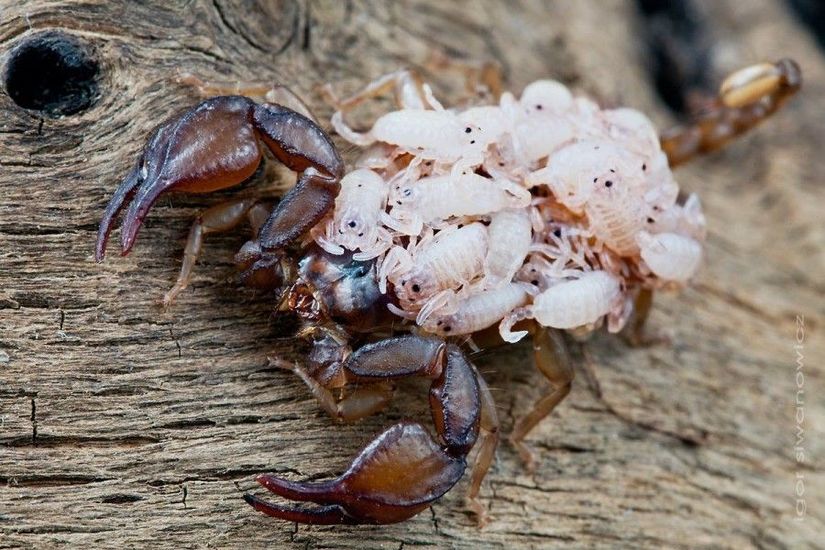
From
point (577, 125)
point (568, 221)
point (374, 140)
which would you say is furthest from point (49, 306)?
point (577, 125)

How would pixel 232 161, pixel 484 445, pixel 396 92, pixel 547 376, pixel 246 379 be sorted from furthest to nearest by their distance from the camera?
pixel 396 92
pixel 547 376
pixel 484 445
pixel 246 379
pixel 232 161

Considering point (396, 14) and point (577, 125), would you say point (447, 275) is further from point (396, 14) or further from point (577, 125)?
point (396, 14)

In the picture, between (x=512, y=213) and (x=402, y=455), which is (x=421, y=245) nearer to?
(x=512, y=213)

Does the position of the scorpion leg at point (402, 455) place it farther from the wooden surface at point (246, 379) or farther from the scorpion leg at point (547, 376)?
the scorpion leg at point (547, 376)

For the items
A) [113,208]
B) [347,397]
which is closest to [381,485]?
[347,397]

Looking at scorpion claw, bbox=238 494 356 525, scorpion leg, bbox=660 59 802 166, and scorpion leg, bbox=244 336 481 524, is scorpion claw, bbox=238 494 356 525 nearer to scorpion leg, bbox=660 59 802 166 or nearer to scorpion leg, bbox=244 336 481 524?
scorpion leg, bbox=244 336 481 524

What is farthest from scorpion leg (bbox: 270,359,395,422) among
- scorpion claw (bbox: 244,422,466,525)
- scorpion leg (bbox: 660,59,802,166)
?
scorpion leg (bbox: 660,59,802,166)
